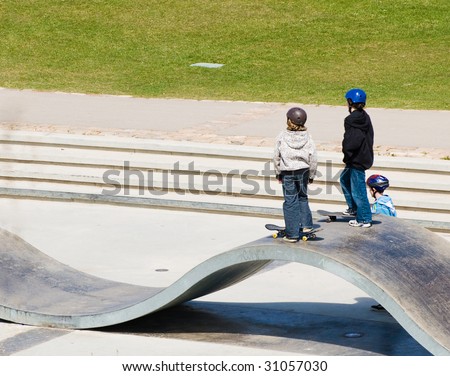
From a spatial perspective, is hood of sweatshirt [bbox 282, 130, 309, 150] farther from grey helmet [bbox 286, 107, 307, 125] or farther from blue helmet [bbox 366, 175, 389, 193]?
blue helmet [bbox 366, 175, 389, 193]

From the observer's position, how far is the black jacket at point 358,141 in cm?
973

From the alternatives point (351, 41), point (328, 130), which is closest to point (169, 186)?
point (328, 130)

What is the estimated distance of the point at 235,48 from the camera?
25203 millimetres

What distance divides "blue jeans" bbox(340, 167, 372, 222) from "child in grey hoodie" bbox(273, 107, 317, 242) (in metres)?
0.58

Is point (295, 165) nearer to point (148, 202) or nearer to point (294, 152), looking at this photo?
point (294, 152)

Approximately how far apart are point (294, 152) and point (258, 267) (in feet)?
5.32

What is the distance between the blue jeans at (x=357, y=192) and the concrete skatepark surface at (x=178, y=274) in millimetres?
1105

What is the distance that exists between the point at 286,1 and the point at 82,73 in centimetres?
668

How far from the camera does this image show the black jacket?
9.73 metres

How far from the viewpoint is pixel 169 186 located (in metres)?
15.8

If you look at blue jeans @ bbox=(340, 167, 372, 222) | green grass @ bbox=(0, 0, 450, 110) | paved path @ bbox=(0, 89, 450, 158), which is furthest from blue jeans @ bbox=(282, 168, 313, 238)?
green grass @ bbox=(0, 0, 450, 110)

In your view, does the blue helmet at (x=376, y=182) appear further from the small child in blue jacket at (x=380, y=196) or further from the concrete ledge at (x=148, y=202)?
the concrete ledge at (x=148, y=202)

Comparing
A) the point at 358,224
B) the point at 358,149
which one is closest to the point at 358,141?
the point at 358,149

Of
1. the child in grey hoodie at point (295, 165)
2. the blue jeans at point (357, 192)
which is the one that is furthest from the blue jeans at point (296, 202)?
the blue jeans at point (357, 192)
